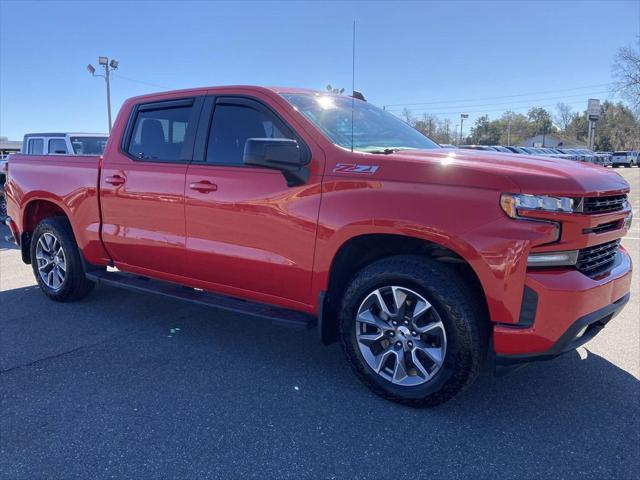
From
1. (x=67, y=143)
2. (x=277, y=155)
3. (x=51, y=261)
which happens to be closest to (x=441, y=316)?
(x=277, y=155)

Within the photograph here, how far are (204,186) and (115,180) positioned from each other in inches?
45.2

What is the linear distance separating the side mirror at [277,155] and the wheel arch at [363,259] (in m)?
0.55

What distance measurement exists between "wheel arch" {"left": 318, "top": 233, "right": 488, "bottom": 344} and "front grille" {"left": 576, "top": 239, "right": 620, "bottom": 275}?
55 centimetres

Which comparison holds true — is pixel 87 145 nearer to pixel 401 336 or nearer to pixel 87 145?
pixel 87 145

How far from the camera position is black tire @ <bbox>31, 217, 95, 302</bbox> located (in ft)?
16.7

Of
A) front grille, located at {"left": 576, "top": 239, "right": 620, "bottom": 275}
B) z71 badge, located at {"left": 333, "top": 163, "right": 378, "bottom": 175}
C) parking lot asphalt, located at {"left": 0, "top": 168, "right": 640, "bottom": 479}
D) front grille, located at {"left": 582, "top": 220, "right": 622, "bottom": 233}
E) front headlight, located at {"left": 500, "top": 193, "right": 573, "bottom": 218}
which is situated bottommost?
parking lot asphalt, located at {"left": 0, "top": 168, "right": 640, "bottom": 479}

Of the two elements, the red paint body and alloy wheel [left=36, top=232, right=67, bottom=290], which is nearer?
the red paint body

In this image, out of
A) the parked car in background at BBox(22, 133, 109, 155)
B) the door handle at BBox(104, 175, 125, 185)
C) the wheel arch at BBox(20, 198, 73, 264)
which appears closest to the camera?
the door handle at BBox(104, 175, 125, 185)

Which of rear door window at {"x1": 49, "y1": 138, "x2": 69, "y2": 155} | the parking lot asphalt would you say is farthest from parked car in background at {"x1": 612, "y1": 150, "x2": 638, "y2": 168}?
the parking lot asphalt

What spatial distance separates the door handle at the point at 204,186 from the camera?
380cm

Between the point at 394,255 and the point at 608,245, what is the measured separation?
127 cm

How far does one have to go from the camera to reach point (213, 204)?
12.5 ft

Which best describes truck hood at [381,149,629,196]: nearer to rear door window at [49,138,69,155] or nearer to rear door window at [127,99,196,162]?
rear door window at [127,99,196,162]

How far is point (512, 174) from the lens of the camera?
271 cm
